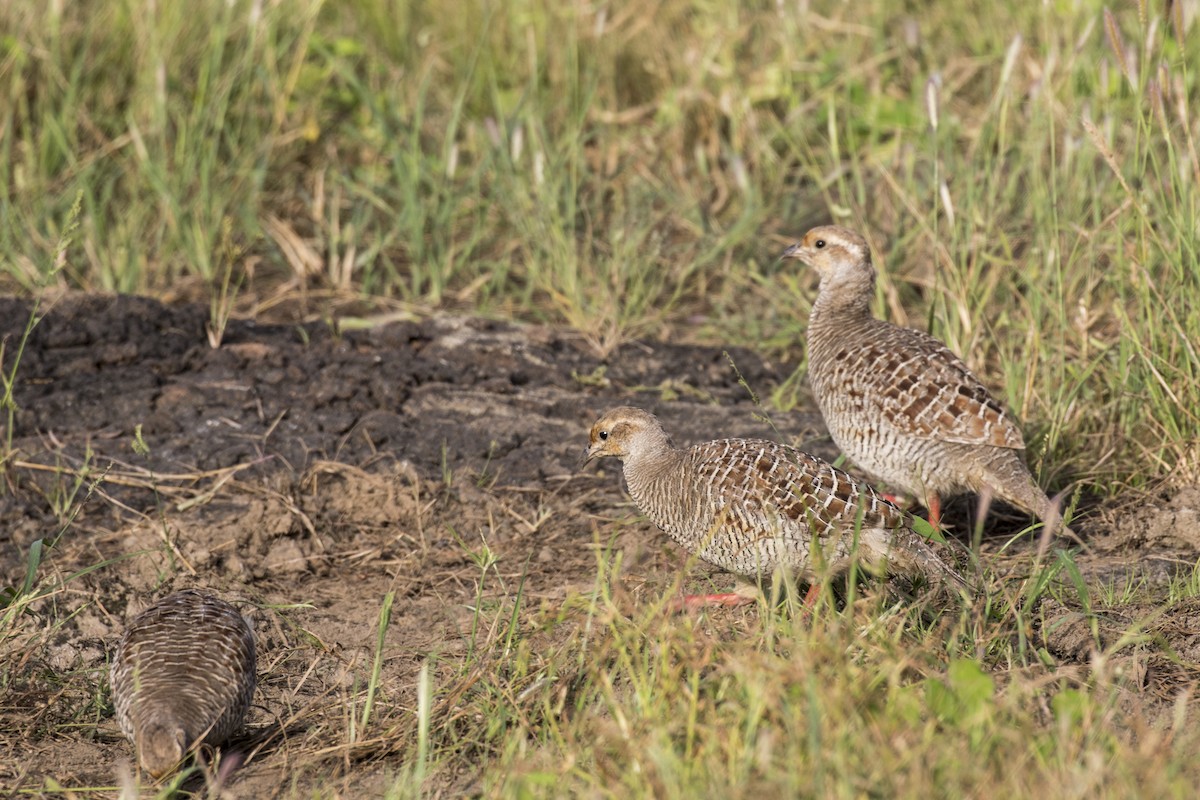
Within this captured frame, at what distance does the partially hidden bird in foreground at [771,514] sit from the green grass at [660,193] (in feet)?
0.88

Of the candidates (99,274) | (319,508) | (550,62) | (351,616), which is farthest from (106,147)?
(351,616)

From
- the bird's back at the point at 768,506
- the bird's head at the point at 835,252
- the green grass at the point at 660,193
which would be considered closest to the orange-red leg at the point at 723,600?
the bird's back at the point at 768,506

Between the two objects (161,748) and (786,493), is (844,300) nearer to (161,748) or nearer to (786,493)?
(786,493)

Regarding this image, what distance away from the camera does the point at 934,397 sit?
18.9ft

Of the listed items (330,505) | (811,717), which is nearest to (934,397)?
(330,505)

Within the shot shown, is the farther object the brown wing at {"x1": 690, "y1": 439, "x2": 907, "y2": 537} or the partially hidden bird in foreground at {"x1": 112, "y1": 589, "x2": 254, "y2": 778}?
the brown wing at {"x1": 690, "y1": 439, "x2": 907, "y2": 537}

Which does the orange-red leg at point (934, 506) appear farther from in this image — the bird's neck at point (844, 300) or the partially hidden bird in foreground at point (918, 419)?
the bird's neck at point (844, 300)

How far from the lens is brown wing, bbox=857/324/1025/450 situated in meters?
5.65

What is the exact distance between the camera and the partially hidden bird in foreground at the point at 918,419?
18.5ft

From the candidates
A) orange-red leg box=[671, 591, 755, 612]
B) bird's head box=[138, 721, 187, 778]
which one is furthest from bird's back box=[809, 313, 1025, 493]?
bird's head box=[138, 721, 187, 778]

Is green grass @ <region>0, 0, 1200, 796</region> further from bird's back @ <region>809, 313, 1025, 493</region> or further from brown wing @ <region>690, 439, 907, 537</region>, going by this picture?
bird's back @ <region>809, 313, 1025, 493</region>

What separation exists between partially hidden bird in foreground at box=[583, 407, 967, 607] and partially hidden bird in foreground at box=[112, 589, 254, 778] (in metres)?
1.52

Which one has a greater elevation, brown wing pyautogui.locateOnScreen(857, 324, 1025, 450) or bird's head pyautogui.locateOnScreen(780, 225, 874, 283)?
bird's head pyautogui.locateOnScreen(780, 225, 874, 283)

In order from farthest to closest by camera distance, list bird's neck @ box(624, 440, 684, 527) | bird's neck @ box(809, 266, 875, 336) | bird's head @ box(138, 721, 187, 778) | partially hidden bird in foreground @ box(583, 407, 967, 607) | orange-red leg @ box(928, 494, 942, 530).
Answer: bird's neck @ box(809, 266, 875, 336), orange-red leg @ box(928, 494, 942, 530), bird's neck @ box(624, 440, 684, 527), partially hidden bird in foreground @ box(583, 407, 967, 607), bird's head @ box(138, 721, 187, 778)
